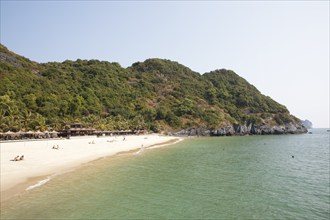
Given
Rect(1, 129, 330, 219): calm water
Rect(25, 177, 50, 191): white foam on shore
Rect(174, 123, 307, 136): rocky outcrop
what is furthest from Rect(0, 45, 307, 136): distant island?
Rect(1, 129, 330, 219): calm water

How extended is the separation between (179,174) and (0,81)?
106 meters

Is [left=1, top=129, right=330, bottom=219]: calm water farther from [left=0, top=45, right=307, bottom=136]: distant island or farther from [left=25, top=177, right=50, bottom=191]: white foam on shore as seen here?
[left=0, top=45, right=307, bottom=136]: distant island

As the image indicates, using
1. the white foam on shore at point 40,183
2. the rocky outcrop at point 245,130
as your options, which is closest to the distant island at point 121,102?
the rocky outcrop at point 245,130

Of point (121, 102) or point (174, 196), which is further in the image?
point (121, 102)

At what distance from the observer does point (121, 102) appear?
151 metres

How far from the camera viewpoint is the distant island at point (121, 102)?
103438mm

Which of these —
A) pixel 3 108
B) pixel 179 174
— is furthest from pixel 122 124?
pixel 179 174

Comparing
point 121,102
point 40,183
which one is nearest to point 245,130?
point 121,102

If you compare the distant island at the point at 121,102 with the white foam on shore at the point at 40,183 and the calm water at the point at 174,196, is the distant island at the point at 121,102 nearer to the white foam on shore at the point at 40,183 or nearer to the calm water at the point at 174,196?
the white foam on shore at the point at 40,183

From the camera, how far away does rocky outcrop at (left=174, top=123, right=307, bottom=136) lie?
5472 inches

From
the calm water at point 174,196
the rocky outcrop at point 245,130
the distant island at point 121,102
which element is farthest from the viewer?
the rocky outcrop at point 245,130

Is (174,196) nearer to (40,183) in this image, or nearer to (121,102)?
(40,183)

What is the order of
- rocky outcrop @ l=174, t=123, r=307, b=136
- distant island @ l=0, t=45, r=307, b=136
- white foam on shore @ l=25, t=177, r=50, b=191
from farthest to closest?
rocky outcrop @ l=174, t=123, r=307, b=136 < distant island @ l=0, t=45, r=307, b=136 < white foam on shore @ l=25, t=177, r=50, b=191

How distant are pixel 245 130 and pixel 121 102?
77853 millimetres
